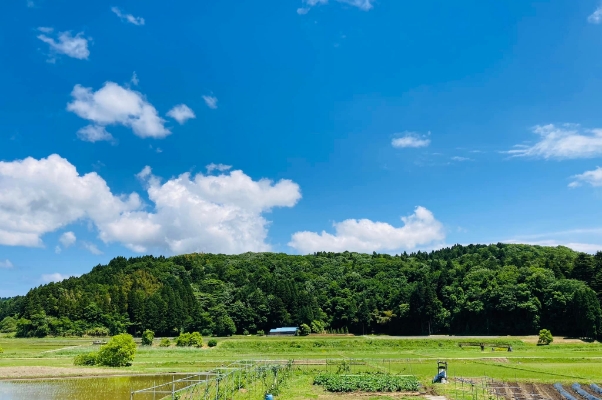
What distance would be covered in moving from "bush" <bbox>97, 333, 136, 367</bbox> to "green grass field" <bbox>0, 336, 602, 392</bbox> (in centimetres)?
133

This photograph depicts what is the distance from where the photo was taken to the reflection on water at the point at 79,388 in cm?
2926

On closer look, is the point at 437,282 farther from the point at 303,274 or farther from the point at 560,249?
the point at 560,249

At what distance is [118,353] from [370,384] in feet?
91.6

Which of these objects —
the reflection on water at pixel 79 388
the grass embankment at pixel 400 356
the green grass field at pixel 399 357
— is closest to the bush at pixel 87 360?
the grass embankment at pixel 400 356

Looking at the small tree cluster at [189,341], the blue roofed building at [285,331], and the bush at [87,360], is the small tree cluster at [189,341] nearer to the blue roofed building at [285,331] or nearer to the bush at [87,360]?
the blue roofed building at [285,331]

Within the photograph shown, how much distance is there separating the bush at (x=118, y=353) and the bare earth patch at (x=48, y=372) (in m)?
2.38

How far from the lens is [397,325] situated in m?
95.5

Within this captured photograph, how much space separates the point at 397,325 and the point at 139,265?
88.9m

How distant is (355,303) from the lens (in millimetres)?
101688

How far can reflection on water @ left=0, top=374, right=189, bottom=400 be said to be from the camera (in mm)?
29261

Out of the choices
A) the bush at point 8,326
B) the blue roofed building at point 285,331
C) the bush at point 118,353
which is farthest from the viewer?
the bush at point 8,326

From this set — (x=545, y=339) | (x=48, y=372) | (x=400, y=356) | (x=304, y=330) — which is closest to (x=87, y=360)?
(x=48, y=372)

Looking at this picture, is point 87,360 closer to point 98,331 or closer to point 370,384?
point 370,384

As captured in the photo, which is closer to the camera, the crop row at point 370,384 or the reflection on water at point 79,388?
the reflection on water at point 79,388
